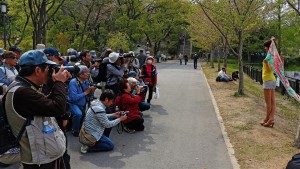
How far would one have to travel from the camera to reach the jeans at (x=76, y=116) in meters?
6.38

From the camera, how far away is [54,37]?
1055 inches

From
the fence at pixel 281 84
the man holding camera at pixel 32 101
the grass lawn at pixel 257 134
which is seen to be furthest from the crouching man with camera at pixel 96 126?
the fence at pixel 281 84

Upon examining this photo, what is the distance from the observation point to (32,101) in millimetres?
2451

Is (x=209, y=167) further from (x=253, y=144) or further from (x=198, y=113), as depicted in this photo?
(x=198, y=113)

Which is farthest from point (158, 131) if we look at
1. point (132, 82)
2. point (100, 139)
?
point (100, 139)

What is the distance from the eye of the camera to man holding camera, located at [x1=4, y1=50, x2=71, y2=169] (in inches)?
97.1

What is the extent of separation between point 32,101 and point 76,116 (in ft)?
13.1

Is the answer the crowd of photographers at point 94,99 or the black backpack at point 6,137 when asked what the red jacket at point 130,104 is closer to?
the crowd of photographers at point 94,99

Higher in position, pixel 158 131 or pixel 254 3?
pixel 254 3

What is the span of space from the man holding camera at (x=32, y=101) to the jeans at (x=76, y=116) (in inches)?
143

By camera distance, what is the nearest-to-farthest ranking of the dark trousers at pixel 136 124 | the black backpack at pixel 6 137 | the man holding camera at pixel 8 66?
the black backpack at pixel 6 137
the man holding camera at pixel 8 66
the dark trousers at pixel 136 124

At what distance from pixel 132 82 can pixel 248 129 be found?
293 centimetres

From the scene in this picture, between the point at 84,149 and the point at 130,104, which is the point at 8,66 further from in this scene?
the point at 130,104

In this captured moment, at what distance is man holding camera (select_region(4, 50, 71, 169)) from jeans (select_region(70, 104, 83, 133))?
363cm
